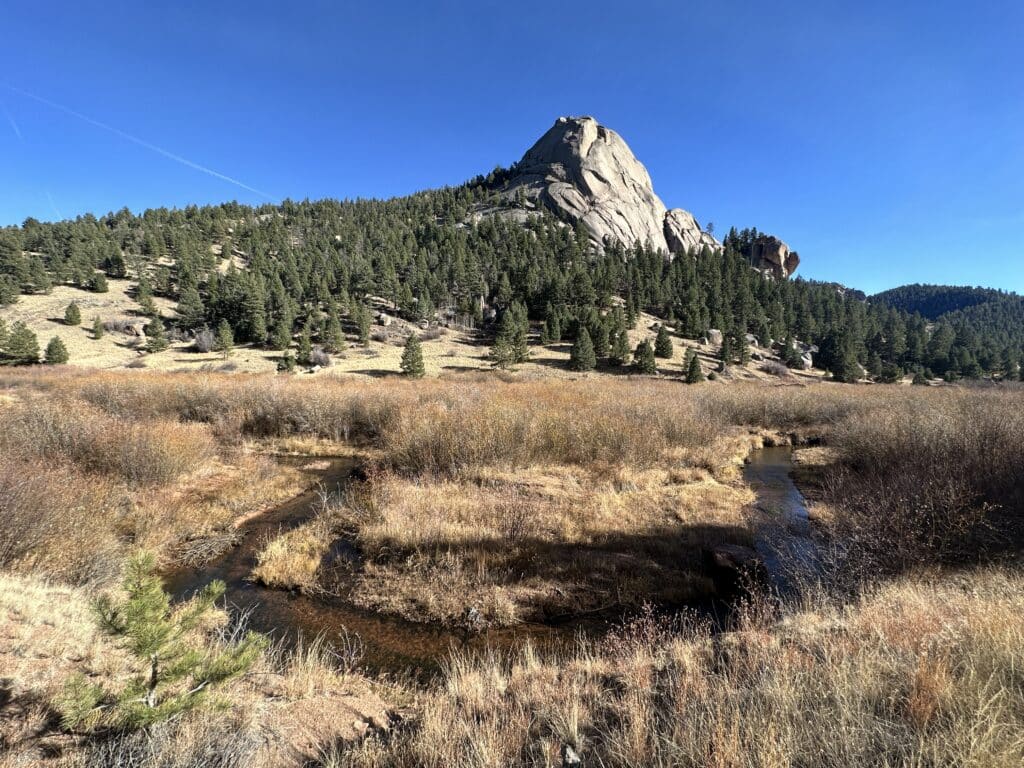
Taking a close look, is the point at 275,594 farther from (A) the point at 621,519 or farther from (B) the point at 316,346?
(B) the point at 316,346

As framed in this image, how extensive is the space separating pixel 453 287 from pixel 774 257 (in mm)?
97840

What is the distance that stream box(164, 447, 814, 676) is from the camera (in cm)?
644

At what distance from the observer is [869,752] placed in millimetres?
2510

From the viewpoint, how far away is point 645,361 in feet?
159

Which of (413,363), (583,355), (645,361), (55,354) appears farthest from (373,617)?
(55,354)

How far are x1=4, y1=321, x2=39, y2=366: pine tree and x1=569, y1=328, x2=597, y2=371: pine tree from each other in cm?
5572

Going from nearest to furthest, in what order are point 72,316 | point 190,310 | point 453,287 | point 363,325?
point 72,316
point 363,325
point 190,310
point 453,287

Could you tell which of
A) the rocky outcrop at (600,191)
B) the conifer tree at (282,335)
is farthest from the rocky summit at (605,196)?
the conifer tree at (282,335)

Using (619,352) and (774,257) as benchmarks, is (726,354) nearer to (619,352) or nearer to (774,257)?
(619,352)

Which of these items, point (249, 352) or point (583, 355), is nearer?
point (583, 355)

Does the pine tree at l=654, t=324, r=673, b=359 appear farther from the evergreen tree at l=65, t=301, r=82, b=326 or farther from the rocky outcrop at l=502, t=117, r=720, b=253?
the evergreen tree at l=65, t=301, r=82, b=326

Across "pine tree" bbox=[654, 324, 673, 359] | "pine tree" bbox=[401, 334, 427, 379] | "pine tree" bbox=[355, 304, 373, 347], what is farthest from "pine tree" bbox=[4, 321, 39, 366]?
"pine tree" bbox=[654, 324, 673, 359]

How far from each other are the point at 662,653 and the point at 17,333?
6181cm

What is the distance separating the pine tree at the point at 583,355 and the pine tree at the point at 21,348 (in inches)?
2194
